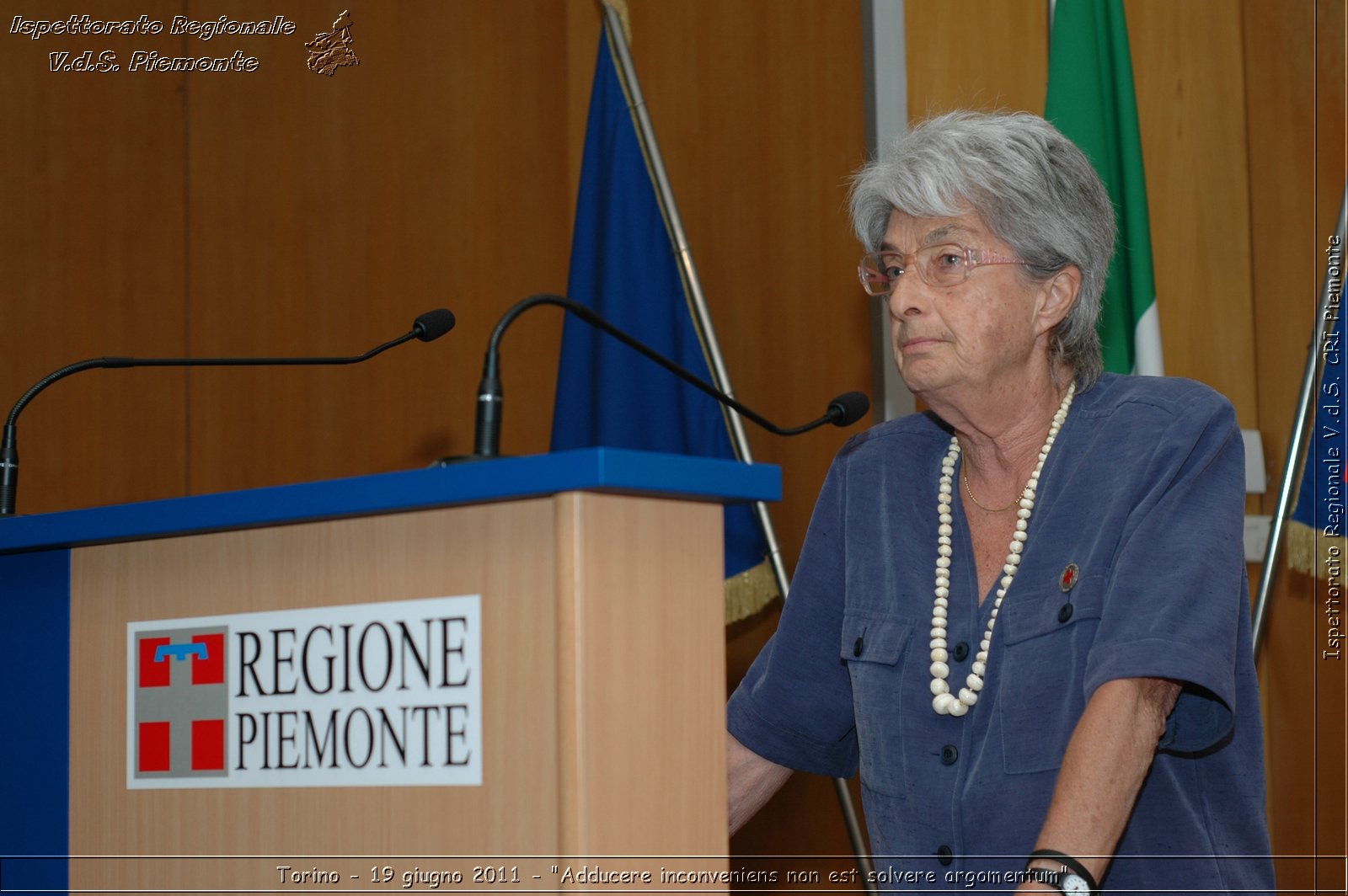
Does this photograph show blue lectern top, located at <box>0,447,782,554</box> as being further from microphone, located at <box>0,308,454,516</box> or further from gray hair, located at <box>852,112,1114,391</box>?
gray hair, located at <box>852,112,1114,391</box>

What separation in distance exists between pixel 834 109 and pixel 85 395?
2.01m

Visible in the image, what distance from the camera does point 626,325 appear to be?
349 centimetres

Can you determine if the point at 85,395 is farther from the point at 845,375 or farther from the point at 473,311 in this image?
the point at 845,375

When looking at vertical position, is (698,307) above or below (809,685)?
above

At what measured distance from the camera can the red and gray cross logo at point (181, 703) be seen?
4.34ft

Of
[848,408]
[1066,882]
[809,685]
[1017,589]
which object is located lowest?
[1066,882]

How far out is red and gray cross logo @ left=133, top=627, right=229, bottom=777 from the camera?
1.32m

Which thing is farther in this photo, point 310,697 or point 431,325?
point 431,325

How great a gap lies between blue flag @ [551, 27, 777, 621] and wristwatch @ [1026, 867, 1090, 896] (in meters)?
1.97

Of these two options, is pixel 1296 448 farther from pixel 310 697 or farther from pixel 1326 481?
pixel 310 697

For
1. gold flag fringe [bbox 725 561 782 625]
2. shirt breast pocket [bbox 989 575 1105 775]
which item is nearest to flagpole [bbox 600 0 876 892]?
gold flag fringe [bbox 725 561 782 625]

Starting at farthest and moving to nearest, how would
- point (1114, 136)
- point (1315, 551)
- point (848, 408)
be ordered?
point (1114, 136), point (1315, 551), point (848, 408)

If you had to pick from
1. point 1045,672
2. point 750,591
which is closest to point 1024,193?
point 1045,672

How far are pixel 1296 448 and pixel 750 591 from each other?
1243 millimetres
